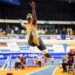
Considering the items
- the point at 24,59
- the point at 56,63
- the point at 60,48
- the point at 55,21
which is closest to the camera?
the point at 24,59

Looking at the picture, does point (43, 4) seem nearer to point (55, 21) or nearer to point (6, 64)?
point (55, 21)

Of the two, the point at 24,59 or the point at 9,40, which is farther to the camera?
the point at 9,40

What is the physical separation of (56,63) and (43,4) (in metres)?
11.6

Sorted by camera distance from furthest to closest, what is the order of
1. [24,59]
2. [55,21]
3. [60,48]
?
[55,21] → [60,48] → [24,59]

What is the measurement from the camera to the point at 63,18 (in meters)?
25.8

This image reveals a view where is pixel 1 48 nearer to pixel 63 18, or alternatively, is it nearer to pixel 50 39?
pixel 50 39

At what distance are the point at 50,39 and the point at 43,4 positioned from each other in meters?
7.78

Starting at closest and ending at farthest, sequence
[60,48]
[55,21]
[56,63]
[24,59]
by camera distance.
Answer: [24,59] → [56,63] → [60,48] → [55,21]

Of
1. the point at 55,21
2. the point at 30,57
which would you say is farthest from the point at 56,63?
the point at 55,21

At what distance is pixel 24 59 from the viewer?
13.4 metres

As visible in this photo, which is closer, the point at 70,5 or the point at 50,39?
the point at 50,39

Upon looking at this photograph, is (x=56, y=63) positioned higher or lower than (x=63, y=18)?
lower

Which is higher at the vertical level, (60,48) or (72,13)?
(72,13)

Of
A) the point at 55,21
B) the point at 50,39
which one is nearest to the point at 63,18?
the point at 55,21
